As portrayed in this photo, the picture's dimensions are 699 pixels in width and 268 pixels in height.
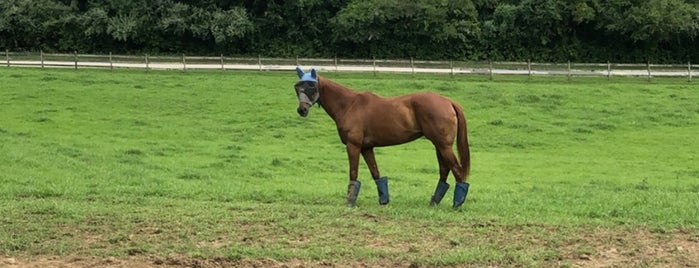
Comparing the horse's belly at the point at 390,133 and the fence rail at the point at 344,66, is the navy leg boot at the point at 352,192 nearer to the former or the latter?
the horse's belly at the point at 390,133

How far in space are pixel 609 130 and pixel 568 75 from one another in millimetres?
13906

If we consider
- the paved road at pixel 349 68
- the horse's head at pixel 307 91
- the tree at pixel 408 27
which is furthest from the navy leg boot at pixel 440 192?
Answer: the tree at pixel 408 27

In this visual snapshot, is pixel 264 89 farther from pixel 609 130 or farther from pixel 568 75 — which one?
pixel 568 75

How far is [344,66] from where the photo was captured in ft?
125

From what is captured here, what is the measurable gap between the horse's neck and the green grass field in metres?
1.27

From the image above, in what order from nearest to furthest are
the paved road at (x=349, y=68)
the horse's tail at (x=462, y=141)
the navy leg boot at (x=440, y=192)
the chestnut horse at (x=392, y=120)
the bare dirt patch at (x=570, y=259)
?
the bare dirt patch at (x=570, y=259) < the chestnut horse at (x=392, y=120) < the horse's tail at (x=462, y=141) < the navy leg boot at (x=440, y=192) < the paved road at (x=349, y=68)

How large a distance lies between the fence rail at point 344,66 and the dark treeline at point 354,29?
816cm

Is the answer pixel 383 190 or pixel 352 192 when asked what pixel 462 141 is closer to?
pixel 383 190

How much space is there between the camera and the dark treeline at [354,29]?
4684 cm

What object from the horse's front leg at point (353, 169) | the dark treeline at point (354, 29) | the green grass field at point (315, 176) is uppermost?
the dark treeline at point (354, 29)

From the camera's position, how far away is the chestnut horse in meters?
8.90

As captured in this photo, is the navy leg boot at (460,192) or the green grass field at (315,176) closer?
the green grass field at (315,176)

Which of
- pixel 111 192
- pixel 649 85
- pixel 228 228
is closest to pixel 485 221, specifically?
pixel 228 228

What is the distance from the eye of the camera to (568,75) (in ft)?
119
